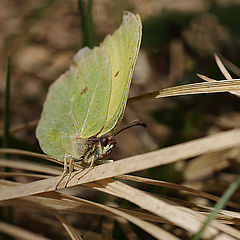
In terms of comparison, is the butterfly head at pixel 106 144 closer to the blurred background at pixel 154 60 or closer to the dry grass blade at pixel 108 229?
the dry grass blade at pixel 108 229

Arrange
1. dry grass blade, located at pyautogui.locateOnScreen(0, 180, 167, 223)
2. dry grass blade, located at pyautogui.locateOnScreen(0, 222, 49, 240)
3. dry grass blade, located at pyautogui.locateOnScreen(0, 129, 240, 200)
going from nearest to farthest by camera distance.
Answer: dry grass blade, located at pyautogui.locateOnScreen(0, 129, 240, 200)
dry grass blade, located at pyautogui.locateOnScreen(0, 180, 167, 223)
dry grass blade, located at pyautogui.locateOnScreen(0, 222, 49, 240)

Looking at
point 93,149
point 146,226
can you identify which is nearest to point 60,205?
point 93,149

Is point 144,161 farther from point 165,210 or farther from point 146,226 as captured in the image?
point 146,226

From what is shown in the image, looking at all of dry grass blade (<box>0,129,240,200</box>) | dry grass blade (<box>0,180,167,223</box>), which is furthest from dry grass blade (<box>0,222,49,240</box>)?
dry grass blade (<box>0,129,240,200</box>)

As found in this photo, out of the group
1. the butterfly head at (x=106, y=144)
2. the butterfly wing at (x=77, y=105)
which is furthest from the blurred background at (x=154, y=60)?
the butterfly head at (x=106, y=144)

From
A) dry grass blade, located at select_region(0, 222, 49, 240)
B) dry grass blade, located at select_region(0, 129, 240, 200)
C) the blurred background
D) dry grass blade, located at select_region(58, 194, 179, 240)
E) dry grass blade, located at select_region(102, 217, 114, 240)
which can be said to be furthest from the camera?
the blurred background

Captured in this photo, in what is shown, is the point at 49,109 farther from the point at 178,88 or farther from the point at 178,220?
the point at 178,220

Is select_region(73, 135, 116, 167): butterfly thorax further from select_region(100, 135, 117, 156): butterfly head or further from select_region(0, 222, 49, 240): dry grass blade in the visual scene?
select_region(0, 222, 49, 240): dry grass blade

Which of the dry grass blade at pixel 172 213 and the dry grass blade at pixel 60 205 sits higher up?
the dry grass blade at pixel 172 213
